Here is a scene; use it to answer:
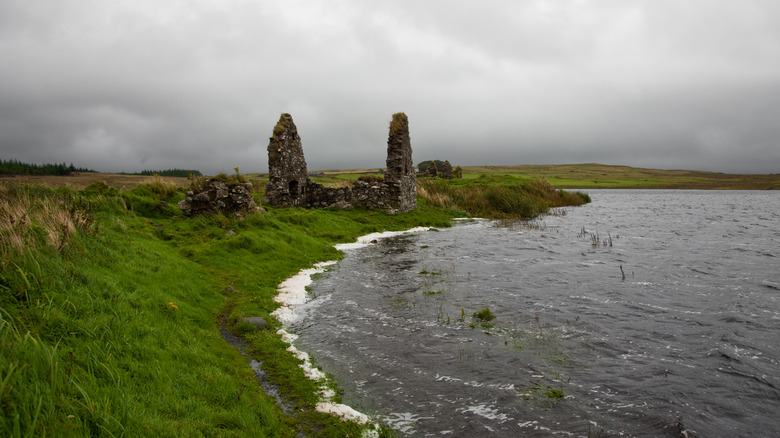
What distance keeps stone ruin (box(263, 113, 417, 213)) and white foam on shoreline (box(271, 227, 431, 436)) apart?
31.8 feet

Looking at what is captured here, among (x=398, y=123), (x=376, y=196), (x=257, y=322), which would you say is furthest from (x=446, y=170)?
(x=257, y=322)

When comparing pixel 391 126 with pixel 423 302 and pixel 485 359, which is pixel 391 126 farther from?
pixel 485 359

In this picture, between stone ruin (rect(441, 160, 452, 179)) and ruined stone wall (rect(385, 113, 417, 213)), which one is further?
stone ruin (rect(441, 160, 452, 179))

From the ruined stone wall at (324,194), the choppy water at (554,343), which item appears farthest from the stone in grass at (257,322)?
the ruined stone wall at (324,194)

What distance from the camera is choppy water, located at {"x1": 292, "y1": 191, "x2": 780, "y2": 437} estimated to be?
22.5 feet

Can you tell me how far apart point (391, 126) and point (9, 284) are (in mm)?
31120

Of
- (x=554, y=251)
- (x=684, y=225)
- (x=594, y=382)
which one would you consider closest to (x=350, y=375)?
(x=594, y=382)

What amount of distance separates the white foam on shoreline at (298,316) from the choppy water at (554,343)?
0.89 feet

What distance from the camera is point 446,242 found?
25.0m

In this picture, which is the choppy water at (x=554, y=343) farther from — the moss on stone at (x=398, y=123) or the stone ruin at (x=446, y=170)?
the stone ruin at (x=446, y=170)

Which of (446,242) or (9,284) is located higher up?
(9,284)

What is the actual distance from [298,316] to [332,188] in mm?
23276

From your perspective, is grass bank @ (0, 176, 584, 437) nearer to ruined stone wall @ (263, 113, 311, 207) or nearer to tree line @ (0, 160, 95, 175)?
ruined stone wall @ (263, 113, 311, 207)

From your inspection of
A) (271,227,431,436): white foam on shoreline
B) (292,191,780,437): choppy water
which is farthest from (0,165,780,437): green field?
(292,191,780,437): choppy water
